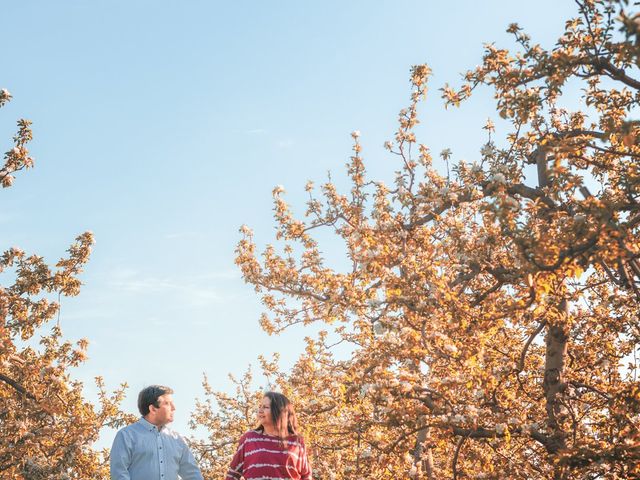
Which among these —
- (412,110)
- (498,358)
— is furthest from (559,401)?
(412,110)

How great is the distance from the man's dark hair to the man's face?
28 mm

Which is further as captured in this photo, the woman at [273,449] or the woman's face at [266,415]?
the woman's face at [266,415]

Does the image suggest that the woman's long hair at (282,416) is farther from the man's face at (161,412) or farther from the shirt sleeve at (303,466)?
the man's face at (161,412)

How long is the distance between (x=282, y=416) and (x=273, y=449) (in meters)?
0.30

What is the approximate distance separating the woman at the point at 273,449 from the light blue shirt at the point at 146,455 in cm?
58

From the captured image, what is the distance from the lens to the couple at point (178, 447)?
646cm

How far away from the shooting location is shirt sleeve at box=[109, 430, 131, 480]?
6.40m

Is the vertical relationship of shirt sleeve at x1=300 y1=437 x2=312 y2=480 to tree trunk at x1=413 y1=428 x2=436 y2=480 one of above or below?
below

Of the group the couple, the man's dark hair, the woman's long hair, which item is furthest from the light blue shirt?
the woman's long hair

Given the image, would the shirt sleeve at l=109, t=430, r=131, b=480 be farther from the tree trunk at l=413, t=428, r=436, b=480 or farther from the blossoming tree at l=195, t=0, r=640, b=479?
the tree trunk at l=413, t=428, r=436, b=480

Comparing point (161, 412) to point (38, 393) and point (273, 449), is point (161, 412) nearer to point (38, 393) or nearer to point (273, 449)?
point (273, 449)

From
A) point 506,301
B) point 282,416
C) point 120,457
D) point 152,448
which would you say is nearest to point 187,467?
point 152,448

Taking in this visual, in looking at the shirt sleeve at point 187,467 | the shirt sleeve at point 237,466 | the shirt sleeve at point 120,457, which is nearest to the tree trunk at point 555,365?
the shirt sleeve at point 237,466

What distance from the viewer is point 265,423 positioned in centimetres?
659
